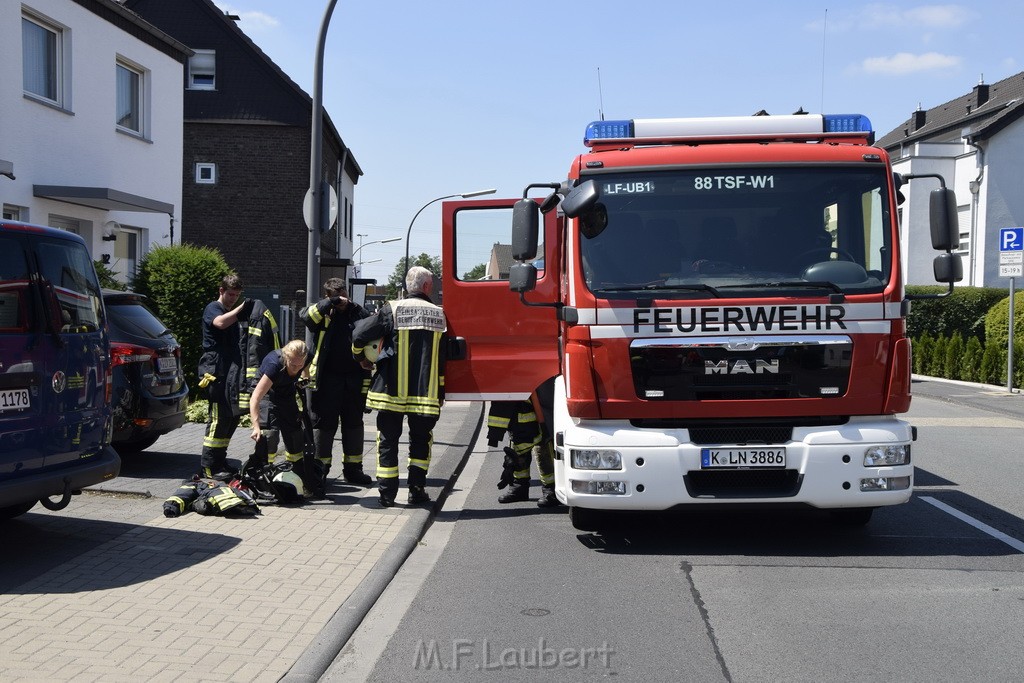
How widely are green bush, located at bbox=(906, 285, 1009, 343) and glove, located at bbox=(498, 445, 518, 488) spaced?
22.1 metres

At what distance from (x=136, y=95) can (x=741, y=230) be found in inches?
600

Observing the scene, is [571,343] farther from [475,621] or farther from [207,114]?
[207,114]

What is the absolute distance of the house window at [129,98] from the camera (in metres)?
18.7

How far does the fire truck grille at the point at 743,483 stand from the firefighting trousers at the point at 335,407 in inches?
132

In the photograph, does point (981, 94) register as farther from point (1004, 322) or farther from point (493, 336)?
point (493, 336)

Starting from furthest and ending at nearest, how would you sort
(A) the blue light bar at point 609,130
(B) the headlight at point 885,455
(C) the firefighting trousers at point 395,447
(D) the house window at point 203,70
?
(D) the house window at point 203,70 < (C) the firefighting trousers at point 395,447 < (A) the blue light bar at point 609,130 < (B) the headlight at point 885,455

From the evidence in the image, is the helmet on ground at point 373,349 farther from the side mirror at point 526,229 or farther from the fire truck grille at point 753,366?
the fire truck grille at point 753,366

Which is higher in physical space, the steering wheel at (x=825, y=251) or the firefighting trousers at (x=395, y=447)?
the steering wheel at (x=825, y=251)

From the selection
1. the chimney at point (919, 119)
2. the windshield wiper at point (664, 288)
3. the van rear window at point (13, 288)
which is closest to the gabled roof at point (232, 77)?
the van rear window at point (13, 288)

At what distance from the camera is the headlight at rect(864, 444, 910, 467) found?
6805mm

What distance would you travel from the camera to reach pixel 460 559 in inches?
274

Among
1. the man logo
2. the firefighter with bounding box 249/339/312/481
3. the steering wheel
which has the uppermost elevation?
the steering wheel

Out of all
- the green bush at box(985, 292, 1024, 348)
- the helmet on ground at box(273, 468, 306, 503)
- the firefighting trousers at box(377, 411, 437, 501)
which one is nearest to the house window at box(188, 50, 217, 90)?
the green bush at box(985, 292, 1024, 348)

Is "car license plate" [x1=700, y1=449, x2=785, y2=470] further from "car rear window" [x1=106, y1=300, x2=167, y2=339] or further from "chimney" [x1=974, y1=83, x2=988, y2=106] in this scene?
"chimney" [x1=974, y1=83, x2=988, y2=106]
